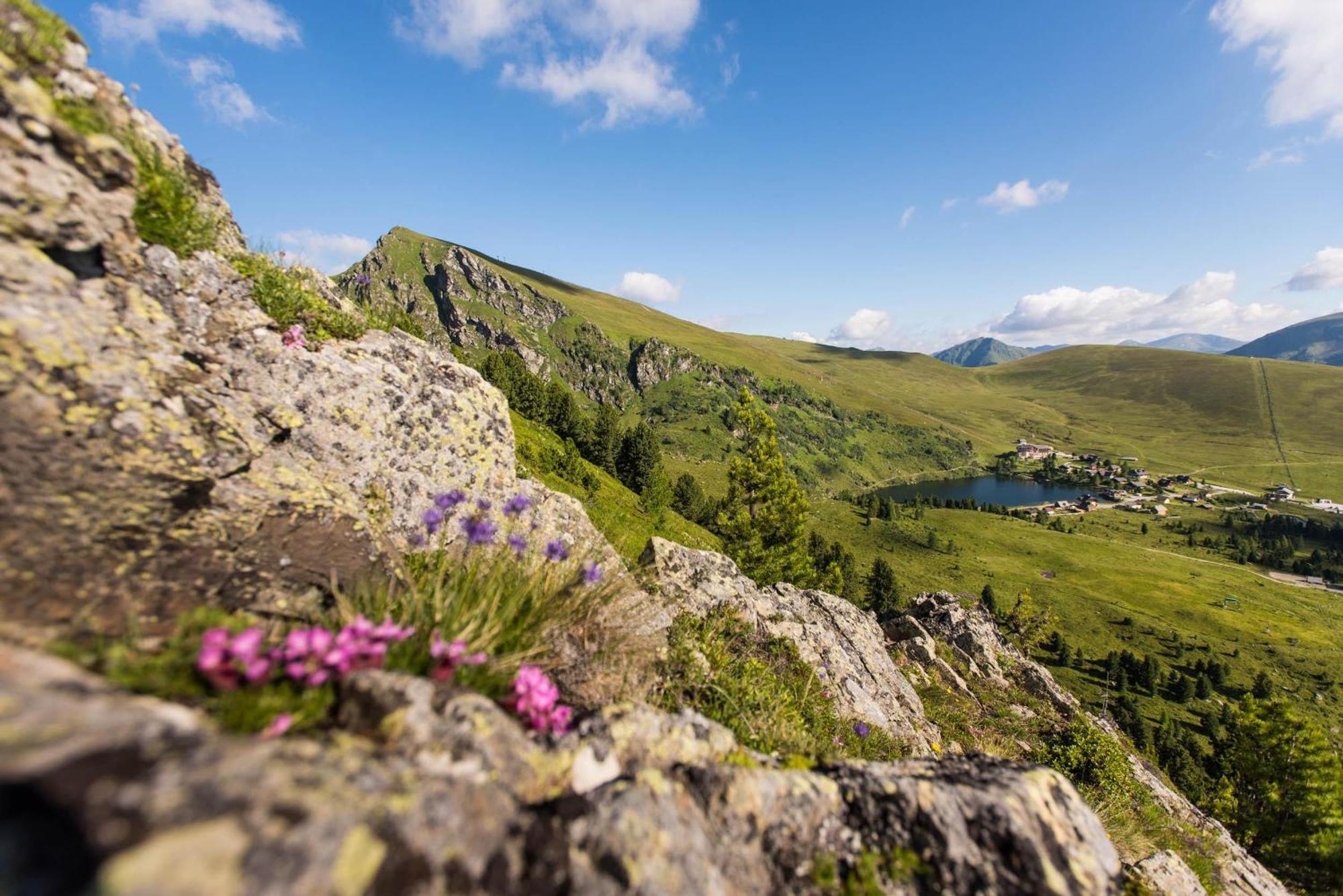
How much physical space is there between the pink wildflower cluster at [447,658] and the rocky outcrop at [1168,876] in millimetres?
9735

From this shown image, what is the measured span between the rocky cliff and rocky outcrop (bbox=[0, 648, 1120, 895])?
0.01 m

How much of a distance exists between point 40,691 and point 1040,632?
133722 millimetres

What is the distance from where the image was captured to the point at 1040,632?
105250mm

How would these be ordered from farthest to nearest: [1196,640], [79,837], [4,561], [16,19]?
[1196,640] → [16,19] → [4,561] → [79,837]

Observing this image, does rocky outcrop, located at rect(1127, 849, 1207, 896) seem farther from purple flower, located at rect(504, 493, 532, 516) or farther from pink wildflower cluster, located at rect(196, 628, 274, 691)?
pink wildflower cluster, located at rect(196, 628, 274, 691)

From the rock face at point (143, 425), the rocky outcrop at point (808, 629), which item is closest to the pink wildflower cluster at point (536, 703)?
the rock face at point (143, 425)

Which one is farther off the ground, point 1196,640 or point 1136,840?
point 1136,840

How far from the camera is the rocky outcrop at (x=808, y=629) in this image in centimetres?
1102

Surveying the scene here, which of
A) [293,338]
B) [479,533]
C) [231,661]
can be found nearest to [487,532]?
[479,533]

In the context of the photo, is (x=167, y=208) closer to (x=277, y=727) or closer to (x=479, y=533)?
(x=479, y=533)

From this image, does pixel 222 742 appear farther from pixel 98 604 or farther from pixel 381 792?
pixel 98 604

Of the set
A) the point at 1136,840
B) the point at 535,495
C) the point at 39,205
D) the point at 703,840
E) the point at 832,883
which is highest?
the point at 39,205

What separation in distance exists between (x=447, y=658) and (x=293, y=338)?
196 inches

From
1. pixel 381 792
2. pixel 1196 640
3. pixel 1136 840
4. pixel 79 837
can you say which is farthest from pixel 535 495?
pixel 1196 640
